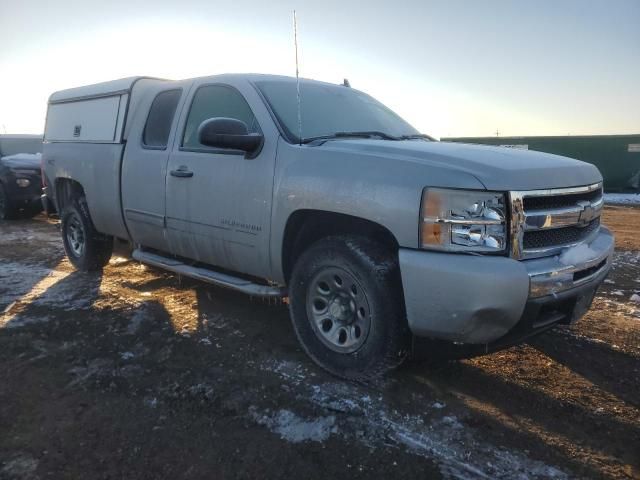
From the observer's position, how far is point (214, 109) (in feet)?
12.9

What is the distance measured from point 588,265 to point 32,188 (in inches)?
411

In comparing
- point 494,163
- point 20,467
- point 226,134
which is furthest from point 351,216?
point 20,467

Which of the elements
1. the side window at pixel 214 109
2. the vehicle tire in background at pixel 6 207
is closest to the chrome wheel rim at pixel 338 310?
the side window at pixel 214 109

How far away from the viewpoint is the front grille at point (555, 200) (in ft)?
8.40

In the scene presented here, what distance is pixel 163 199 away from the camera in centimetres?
412

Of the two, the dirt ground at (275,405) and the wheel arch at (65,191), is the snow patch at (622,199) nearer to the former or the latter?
the dirt ground at (275,405)

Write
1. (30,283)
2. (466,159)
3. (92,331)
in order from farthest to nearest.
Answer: (30,283)
(92,331)
(466,159)

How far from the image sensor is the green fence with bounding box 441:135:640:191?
685 inches

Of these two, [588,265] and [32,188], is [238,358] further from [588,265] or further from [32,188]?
[32,188]

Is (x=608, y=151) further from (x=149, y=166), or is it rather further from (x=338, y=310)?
(x=338, y=310)

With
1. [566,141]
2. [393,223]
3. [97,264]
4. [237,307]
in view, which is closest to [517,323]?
[393,223]

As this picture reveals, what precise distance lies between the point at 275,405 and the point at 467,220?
1.44 m

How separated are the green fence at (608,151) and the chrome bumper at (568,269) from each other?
1551cm

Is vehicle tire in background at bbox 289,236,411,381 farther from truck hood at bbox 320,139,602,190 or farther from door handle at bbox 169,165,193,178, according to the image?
door handle at bbox 169,165,193,178
